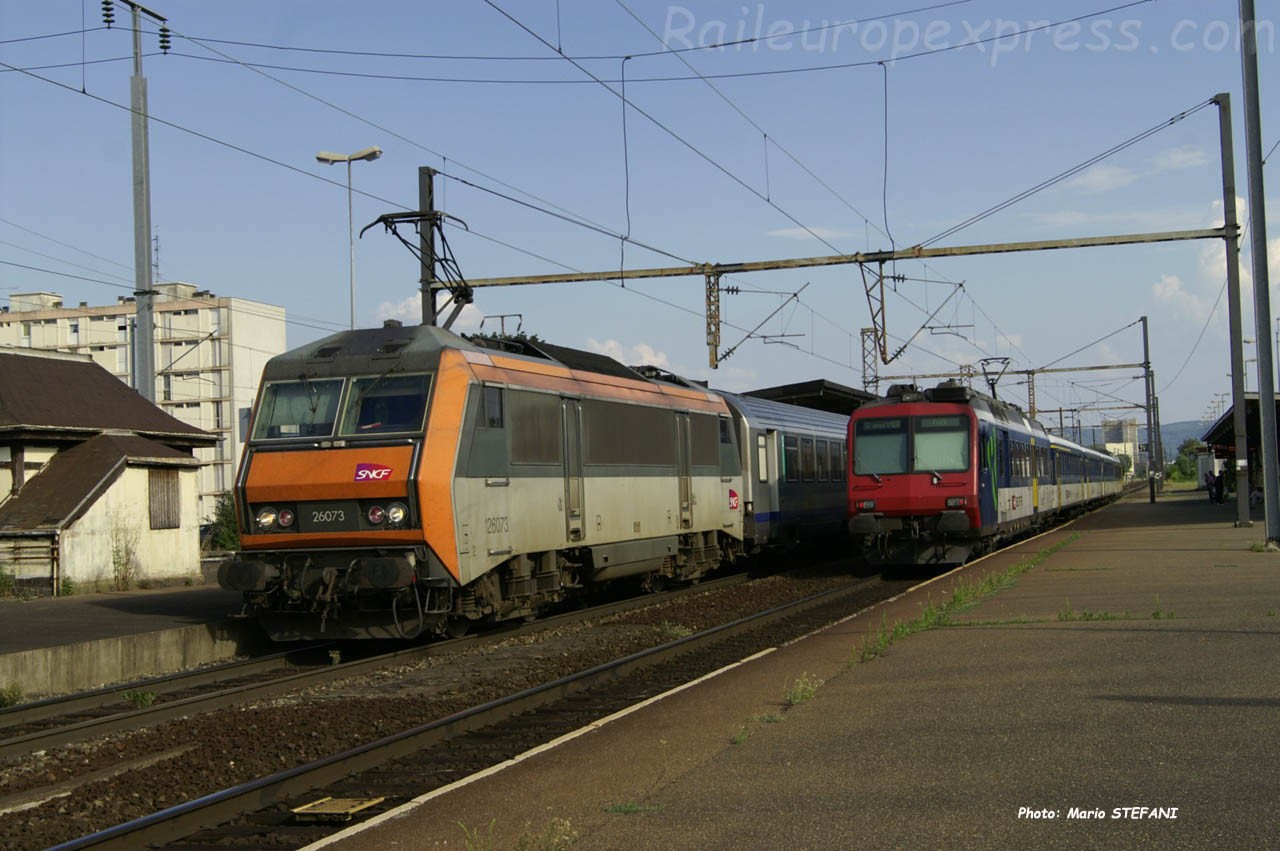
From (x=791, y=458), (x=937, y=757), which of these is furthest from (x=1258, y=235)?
(x=937, y=757)

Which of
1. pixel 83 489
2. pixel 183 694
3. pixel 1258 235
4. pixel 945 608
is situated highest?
pixel 1258 235

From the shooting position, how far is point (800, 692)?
370 inches

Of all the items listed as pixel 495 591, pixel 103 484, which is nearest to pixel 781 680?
pixel 495 591

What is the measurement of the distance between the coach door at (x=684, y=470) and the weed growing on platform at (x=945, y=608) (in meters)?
4.13

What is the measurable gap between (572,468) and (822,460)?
44.9 ft

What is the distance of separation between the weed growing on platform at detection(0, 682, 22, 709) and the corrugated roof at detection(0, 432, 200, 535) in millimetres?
10100

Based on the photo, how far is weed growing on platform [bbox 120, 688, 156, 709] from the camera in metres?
11.0

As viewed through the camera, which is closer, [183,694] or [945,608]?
[183,694]

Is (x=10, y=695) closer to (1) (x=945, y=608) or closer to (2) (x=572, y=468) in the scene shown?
(2) (x=572, y=468)

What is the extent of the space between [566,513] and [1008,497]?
1312 centimetres

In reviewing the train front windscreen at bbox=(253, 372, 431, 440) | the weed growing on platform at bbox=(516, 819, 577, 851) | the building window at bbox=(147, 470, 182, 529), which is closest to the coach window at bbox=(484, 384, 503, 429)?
the train front windscreen at bbox=(253, 372, 431, 440)

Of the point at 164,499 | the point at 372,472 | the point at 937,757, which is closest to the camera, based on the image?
the point at 937,757

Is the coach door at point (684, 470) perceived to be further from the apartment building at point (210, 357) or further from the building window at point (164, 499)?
the apartment building at point (210, 357)

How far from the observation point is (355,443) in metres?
13.1
